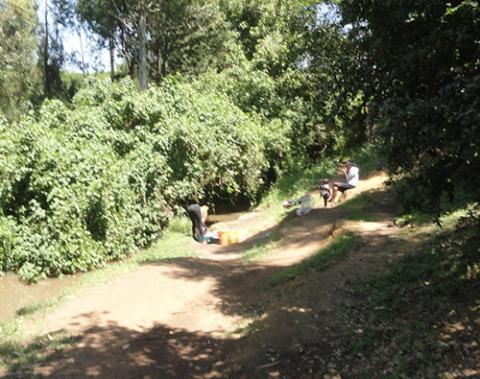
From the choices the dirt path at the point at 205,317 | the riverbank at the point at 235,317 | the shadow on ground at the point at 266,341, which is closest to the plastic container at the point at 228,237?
the riverbank at the point at 235,317

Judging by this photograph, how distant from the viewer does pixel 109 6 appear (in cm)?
2869

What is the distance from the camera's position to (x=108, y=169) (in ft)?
37.7

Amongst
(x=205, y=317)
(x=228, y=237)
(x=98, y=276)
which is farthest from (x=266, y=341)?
(x=228, y=237)

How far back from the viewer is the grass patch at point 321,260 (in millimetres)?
8773

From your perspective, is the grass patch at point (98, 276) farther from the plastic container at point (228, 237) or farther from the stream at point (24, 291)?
the plastic container at point (228, 237)

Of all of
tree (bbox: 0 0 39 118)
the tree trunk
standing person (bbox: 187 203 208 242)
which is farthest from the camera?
tree (bbox: 0 0 39 118)

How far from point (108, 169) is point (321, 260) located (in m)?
5.40

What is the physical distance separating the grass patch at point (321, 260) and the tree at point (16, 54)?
27.8 meters

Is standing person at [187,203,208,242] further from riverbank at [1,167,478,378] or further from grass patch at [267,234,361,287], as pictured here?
grass patch at [267,234,361,287]

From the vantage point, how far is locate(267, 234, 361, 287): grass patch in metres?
8.77

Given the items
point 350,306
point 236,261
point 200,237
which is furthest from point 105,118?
point 350,306

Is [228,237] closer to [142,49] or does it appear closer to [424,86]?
[424,86]

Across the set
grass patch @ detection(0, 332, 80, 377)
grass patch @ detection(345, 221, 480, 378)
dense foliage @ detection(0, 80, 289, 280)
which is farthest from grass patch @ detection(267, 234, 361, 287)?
dense foliage @ detection(0, 80, 289, 280)

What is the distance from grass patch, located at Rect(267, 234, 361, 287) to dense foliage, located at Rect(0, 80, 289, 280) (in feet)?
14.3
